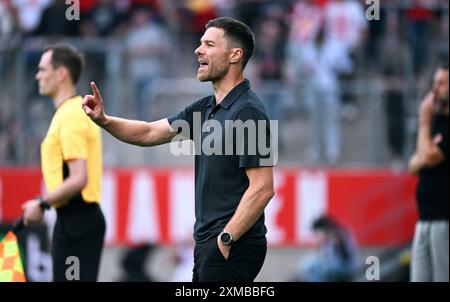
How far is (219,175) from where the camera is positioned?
7.21 meters

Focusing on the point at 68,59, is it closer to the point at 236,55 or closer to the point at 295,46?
the point at 236,55

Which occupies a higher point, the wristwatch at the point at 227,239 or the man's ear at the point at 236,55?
the man's ear at the point at 236,55

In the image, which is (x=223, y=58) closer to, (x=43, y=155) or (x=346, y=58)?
(x=43, y=155)

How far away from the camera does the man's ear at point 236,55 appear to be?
7320 mm

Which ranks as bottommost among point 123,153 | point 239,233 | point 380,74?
point 239,233

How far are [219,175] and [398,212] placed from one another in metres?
8.46

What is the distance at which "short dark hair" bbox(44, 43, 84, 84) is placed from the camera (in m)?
9.07

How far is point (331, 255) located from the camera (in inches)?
591

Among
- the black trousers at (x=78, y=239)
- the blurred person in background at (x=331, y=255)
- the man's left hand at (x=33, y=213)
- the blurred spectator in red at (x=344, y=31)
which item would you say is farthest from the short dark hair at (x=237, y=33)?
the blurred spectator in red at (x=344, y=31)

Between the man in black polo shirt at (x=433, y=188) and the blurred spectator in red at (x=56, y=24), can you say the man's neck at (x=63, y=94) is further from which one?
the blurred spectator in red at (x=56, y=24)

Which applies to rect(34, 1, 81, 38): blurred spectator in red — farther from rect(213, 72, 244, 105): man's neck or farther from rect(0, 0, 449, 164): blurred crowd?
rect(213, 72, 244, 105): man's neck

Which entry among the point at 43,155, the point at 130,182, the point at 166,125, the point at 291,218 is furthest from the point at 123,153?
the point at 166,125

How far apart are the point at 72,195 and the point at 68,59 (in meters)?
1.11

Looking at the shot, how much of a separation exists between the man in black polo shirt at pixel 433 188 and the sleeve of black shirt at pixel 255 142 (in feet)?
8.32
